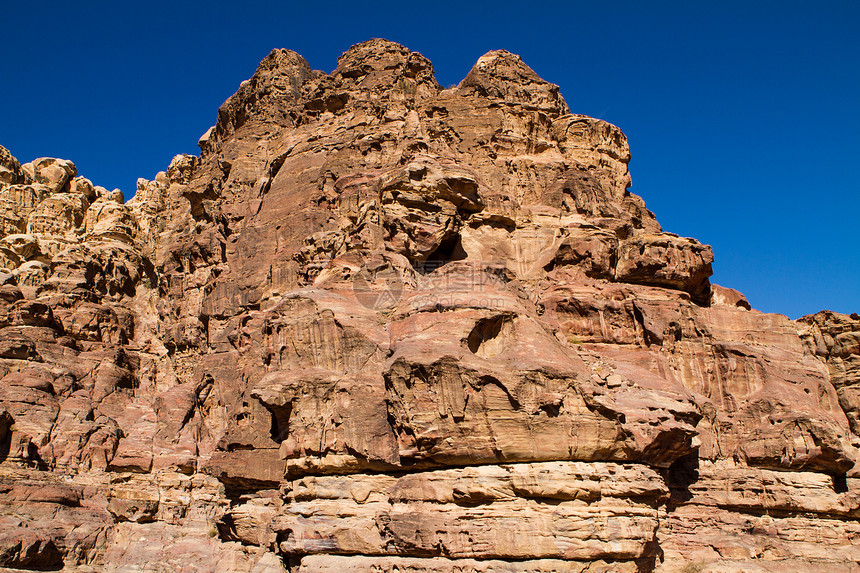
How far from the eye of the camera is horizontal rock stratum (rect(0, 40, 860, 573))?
20984 millimetres

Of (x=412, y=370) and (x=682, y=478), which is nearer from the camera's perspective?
(x=412, y=370)

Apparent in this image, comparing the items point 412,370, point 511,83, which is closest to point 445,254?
point 412,370

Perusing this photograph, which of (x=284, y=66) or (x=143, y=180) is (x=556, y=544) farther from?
(x=143, y=180)

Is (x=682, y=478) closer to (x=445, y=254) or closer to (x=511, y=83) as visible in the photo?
(x=445, y=254)

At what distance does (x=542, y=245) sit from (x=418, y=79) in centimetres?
1330

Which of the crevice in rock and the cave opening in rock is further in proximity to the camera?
the cave opening in rock

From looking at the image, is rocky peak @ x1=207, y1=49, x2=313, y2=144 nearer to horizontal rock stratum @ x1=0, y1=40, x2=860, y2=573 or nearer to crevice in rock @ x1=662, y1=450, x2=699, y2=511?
horizontal rock stratum @ x1=0, y1=40, x2=860, y2=573

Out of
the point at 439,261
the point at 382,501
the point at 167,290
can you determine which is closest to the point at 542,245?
the point at 439,261

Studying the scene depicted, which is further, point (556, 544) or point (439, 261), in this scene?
point (439, 261)

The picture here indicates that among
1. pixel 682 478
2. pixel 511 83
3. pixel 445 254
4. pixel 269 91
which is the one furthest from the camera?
pixel 269 91

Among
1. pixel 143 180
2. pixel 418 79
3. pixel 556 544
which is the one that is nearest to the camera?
pixel 556 544

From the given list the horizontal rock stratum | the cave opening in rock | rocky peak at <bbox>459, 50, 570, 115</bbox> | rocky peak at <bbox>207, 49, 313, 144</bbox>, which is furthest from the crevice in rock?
rocky peak at <bbox>207, 49, 313, 144</bbox>

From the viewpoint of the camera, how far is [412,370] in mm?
21328

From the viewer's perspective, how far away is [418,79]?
40750 mm
